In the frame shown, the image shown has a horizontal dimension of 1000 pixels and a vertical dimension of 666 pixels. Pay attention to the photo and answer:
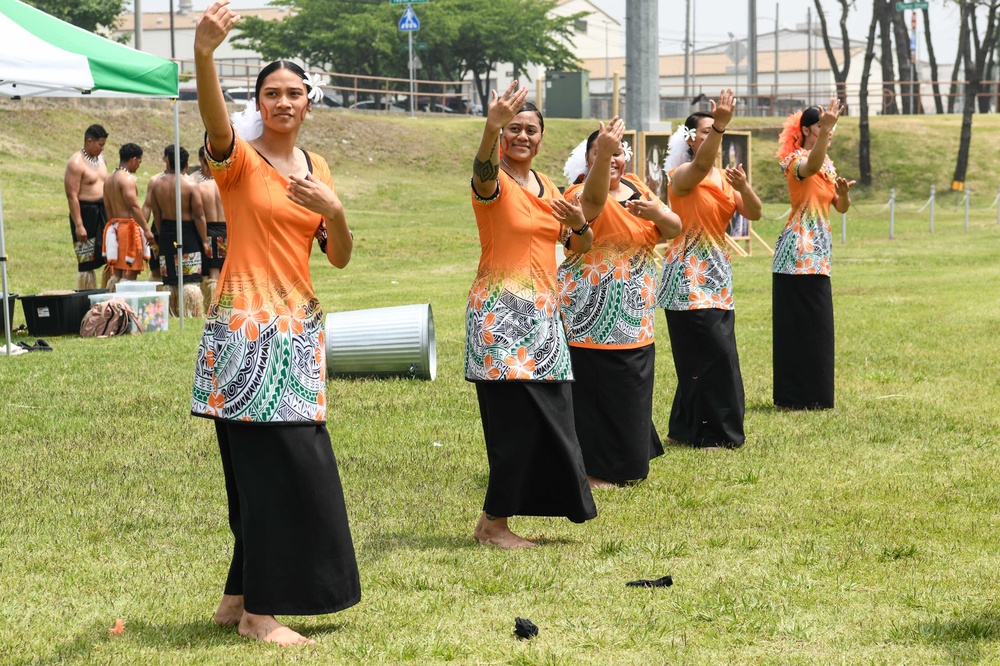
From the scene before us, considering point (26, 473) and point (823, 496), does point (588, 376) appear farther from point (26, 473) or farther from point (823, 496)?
point (26, 473)

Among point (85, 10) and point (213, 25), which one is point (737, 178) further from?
point (85, 10)

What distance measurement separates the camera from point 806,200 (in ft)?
31.5

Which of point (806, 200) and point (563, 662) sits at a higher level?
point (806, 200)

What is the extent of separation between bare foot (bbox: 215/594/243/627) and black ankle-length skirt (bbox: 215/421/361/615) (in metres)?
0.25

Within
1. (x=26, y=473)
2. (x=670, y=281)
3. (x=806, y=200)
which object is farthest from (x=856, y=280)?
(x=26, y=473)

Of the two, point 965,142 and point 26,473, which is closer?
point 26,473

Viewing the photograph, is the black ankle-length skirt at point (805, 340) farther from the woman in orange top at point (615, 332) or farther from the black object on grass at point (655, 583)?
the black object on grass at point (655, 583)

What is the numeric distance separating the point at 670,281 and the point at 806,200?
1734 millimetres

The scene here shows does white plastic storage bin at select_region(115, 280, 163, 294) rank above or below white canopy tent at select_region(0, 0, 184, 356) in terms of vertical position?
below

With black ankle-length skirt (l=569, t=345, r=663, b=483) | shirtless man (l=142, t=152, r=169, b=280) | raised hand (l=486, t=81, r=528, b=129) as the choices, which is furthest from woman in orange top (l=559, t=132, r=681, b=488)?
shirtless man (l=142, t=152, r=169, b=280)

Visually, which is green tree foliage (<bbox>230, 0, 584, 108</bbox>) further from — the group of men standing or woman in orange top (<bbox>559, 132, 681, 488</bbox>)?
woman in orange top (<bbox>559, 132, 681, 488</bbox>)

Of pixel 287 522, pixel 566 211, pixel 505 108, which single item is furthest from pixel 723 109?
pixel 287 522

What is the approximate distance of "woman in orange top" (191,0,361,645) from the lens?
15.3 feet

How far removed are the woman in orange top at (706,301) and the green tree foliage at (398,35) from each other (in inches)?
2055
